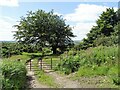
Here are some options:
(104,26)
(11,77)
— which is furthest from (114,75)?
(104,26)

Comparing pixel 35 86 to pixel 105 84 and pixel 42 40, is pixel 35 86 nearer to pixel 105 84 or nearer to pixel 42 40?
pixel 105 84

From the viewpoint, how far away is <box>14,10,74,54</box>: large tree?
83.6 ft

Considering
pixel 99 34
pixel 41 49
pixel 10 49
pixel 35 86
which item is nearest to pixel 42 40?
pixel 41 49

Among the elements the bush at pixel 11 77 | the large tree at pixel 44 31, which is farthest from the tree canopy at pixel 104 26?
the bush at pixel 11 77

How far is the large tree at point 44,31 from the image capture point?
83.6 feet

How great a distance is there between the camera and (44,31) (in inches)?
1004

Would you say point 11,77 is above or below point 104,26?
below

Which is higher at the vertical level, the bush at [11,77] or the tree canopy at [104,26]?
the tree canopy at [104,26]

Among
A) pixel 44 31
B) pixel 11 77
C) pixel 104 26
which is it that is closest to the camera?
pixel 11 77

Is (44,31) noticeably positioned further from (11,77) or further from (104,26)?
(11,77)

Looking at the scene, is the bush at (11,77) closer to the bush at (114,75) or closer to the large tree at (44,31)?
the bush at (114,75)

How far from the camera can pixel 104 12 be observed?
29.1m

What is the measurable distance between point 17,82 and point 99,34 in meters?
20.8

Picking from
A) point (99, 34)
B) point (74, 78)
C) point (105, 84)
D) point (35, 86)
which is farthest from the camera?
point (99, 34)
